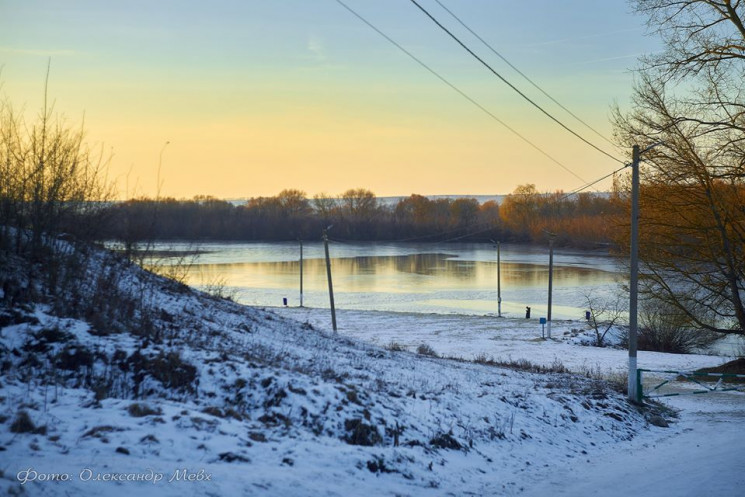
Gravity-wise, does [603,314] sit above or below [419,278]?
below

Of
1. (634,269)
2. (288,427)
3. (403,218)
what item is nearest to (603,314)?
(634,269)

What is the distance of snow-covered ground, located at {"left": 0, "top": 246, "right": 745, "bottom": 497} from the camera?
5395 mm

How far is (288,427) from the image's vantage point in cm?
702

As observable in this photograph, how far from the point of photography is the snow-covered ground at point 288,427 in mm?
5395

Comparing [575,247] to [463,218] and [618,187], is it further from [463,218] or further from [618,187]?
[618,187]

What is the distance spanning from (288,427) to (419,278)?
55.1 metres

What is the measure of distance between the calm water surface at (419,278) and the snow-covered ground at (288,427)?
16.8 m

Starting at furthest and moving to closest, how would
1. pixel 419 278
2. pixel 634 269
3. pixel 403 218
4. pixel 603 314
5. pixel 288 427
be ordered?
1. pixel 403 218
2. pixel 419 278
3. pixel 603 314
4. pixel 634 269
5. pixel 288 427

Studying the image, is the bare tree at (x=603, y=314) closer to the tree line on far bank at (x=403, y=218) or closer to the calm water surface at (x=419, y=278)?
the calm water surface at (x=419, y=278)

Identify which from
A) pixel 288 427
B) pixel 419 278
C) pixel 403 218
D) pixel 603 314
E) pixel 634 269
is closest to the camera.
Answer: pixel 288 427

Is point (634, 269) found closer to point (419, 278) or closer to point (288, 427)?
point (288, 427)

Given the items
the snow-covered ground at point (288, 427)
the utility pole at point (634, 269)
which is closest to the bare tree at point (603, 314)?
the utility pole at point (634, 269)

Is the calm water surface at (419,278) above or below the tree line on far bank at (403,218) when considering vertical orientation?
below

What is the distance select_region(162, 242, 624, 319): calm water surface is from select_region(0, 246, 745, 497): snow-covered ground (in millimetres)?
16755
